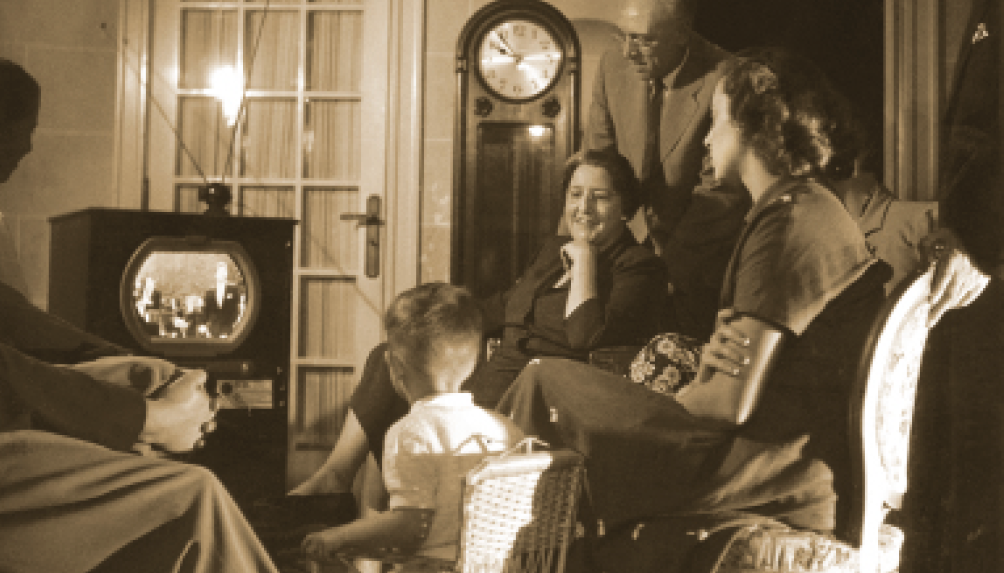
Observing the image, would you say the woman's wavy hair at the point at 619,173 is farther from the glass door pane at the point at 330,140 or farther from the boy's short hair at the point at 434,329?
the glass door pane at the point at 330,140

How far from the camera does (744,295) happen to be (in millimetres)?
1372

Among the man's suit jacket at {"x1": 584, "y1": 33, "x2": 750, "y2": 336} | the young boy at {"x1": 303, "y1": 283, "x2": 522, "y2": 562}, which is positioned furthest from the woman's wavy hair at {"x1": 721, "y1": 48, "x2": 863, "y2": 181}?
the man's suit jacket at {"x1": 584, "y1": 33, "x2": 750, "y2": 336}

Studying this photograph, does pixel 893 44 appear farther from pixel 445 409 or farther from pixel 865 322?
pixel 445 409

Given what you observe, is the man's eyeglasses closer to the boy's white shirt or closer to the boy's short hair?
the boy's short hair

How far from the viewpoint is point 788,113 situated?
1.50m

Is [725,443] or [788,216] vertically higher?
[788,216]

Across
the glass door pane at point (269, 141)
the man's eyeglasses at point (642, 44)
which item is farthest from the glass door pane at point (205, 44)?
the man's eyeglasses at point (642, 44)

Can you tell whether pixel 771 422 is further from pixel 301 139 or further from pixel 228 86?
pixel 228 86

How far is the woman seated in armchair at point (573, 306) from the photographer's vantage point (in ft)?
7.31

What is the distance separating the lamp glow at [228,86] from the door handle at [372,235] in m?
0.67

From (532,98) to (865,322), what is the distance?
2.29 m

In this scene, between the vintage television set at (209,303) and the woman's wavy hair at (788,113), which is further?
the vintage television set at (209,303)

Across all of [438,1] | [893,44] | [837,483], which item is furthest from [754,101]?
[438,1]

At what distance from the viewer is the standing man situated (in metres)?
2.37
